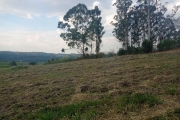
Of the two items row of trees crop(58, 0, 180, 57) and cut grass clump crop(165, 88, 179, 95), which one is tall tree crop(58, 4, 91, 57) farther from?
cut grass clump crop(165, 88, 179, 95)

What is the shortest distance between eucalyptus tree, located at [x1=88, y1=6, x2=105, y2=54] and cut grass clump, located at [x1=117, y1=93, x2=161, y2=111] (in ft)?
73.5

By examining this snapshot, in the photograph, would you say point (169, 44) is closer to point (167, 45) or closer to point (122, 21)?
point (167, 45)

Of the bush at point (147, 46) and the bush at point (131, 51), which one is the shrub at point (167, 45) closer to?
the bush at point (147, 46)

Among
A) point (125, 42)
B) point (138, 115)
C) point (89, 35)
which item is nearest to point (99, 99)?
point (138, 115)

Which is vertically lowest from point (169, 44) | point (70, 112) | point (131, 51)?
point (70, 112)

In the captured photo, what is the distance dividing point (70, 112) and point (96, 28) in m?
23.2

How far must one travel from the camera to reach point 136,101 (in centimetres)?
333

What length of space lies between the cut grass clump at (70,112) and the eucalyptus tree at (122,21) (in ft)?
74.0

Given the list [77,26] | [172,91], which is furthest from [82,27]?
[172,91]

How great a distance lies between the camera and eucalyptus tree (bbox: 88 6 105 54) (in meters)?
A: 25.7

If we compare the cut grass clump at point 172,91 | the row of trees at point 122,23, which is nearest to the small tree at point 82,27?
the row of trees at point 122,23

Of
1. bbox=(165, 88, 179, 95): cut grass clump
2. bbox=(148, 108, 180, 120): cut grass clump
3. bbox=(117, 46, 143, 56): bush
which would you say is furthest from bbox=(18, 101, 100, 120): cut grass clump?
bbox=(117, 46, 143, 56): bush

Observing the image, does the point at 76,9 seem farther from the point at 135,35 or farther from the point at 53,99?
Result: the point at 53,99

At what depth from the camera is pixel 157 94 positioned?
365 centimetres
